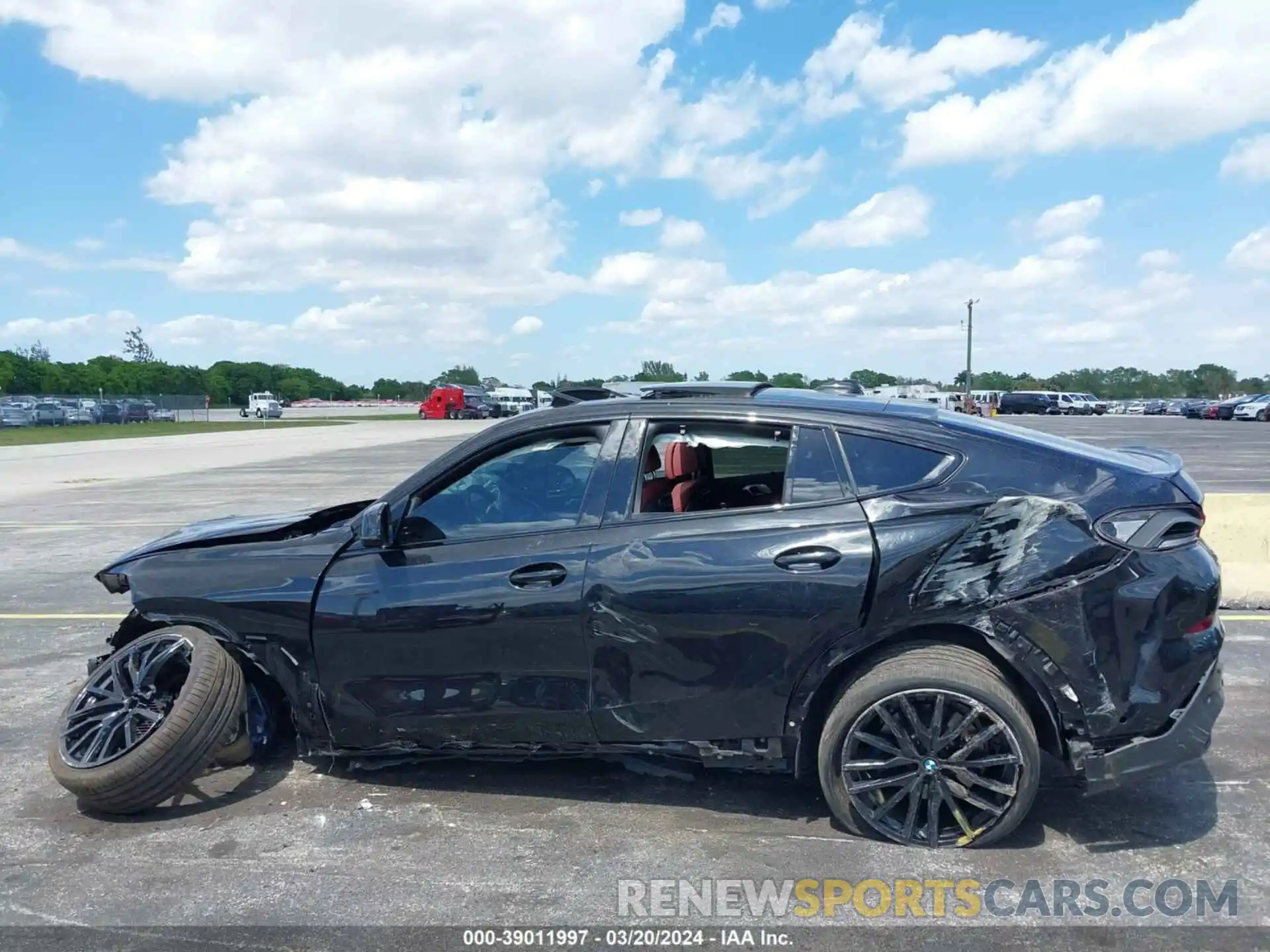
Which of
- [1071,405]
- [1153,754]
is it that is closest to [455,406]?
[1071,405]

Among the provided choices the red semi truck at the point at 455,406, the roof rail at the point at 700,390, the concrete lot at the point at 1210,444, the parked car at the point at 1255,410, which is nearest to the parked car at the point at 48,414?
the red semi truck at the point at 455,406

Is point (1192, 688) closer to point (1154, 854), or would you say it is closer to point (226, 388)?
point (1154, 854)

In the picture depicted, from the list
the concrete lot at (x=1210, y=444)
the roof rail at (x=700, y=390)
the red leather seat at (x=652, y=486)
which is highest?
the roof rail at (x=700, y=390)

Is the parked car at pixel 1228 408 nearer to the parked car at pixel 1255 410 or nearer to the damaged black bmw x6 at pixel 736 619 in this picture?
the parked car at pixel 1255 410

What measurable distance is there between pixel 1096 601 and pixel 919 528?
637 mm

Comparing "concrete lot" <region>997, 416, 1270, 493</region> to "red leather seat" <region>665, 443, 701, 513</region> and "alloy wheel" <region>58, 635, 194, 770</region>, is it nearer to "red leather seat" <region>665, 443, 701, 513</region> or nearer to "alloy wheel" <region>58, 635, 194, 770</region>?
"red leather seat" <region>665, 443, 701, 513</region>

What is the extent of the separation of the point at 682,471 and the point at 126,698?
99.4 inches

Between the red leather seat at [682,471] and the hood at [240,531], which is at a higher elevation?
the red leather seat at [682,471]

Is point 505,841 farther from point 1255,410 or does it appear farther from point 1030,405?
point 1030,405

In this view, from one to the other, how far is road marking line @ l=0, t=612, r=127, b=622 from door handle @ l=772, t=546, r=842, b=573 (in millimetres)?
5755

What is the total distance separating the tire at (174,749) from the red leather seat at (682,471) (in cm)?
196

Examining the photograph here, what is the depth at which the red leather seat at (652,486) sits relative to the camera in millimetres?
3779

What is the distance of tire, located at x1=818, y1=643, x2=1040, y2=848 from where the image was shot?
3.34 m

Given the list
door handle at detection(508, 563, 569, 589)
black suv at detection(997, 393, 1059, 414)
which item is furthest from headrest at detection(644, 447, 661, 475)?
black suv at detection(997, 393, 1059, 414)
